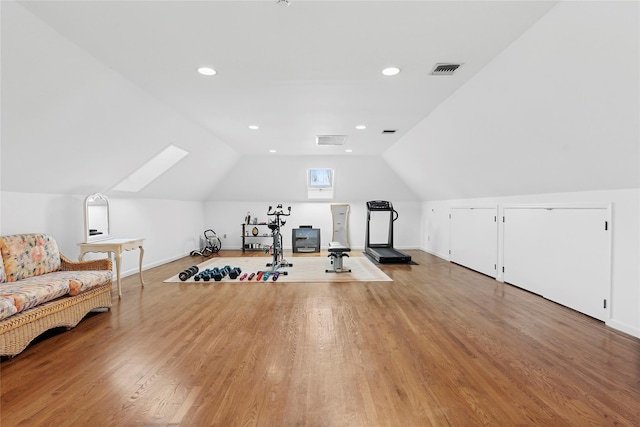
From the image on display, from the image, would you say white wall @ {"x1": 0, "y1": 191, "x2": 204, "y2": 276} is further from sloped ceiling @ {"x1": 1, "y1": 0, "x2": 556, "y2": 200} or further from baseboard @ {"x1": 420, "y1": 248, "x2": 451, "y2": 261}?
baseboard @ {"x1": 420, "y1": 248, "x2": 451, "y2": 261}

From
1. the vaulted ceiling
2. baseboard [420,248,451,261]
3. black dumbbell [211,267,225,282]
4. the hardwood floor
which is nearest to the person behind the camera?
the hardwood floor

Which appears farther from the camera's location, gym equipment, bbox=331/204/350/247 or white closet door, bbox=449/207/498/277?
gym equipment, bbox=331/204/350/247

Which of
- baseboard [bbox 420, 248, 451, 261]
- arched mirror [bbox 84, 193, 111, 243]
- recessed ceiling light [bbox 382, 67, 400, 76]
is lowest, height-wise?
baseboard [bbox 420, 248, 451, 261]

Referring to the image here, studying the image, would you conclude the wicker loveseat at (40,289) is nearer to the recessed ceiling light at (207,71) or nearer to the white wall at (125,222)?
the white wall at (125,222)

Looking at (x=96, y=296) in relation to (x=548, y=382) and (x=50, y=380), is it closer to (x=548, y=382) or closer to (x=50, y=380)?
(x=50, y=380)

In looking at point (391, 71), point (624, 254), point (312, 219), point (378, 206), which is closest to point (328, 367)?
point (391, 71)

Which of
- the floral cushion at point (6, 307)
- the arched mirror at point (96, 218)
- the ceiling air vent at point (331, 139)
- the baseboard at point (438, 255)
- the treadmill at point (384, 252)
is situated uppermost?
the ceiling air vent at point (331, 139)

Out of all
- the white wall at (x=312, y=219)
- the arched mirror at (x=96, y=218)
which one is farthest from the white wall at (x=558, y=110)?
the arched mirror at (x=96, y=218)

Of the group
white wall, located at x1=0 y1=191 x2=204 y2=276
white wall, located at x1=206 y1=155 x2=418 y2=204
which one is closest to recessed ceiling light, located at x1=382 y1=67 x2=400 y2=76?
white wall, located at x1=0 y1=191 x2=204 y2=276

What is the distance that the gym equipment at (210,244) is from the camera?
7.64m

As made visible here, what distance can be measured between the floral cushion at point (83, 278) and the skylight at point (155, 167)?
2530mm

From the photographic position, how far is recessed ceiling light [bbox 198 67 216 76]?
2.97 metres

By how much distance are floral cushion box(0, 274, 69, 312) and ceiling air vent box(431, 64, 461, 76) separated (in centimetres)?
417

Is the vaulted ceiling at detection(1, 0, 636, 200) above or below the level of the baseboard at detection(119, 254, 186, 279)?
above
